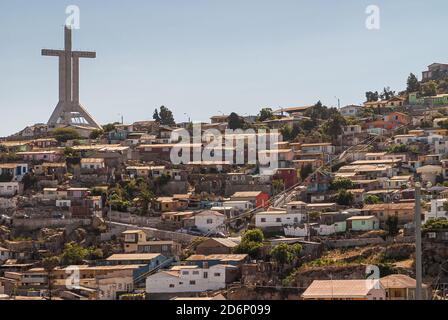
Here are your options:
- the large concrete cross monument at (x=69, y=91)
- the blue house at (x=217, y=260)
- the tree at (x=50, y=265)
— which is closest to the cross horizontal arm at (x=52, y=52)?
the large concrete cross monument at (x=69, y=91)

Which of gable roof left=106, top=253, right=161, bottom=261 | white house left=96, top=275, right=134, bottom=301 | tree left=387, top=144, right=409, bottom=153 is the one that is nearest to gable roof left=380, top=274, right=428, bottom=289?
white house left=96, top=275, right=134, bottom=301

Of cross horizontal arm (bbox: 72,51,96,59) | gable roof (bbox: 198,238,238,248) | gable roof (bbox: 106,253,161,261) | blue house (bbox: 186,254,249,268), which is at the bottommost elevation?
gable roof (bbox: 106,253,161,261)

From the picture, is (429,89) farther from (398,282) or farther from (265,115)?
(398,282)

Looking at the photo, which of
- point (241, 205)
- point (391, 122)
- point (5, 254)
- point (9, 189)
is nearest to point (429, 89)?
point (391, 122)

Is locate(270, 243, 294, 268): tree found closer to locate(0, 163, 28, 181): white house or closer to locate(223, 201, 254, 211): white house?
locate(223, 201, 254, 211): white house

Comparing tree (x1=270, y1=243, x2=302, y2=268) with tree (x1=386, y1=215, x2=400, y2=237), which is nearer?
tree (x1=270, y1=243, x2=302, y2=268)

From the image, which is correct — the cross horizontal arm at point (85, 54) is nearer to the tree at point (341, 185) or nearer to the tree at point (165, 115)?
the tree at point (165, 115)
